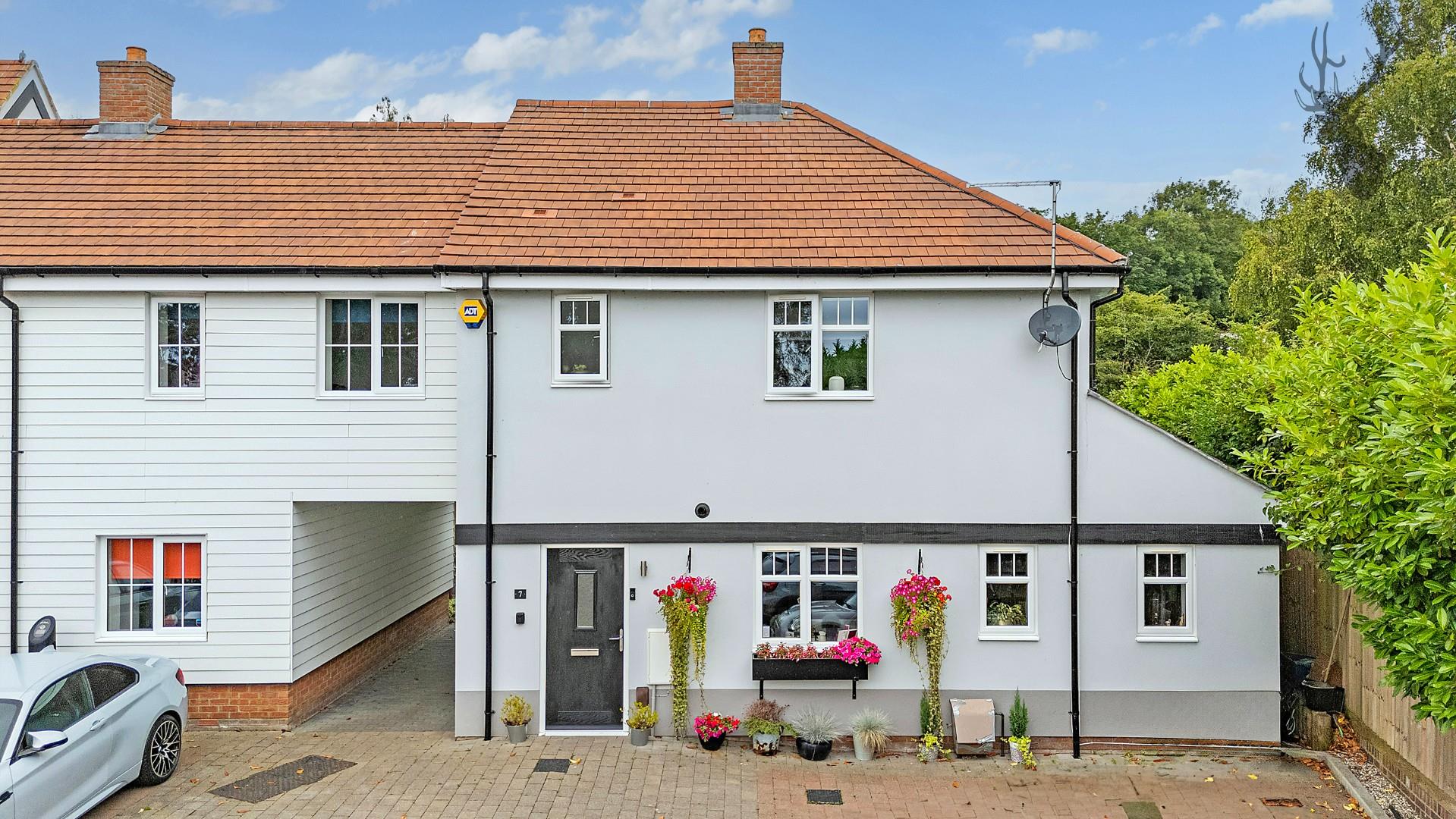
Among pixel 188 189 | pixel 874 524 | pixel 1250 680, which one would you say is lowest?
pixel 1250 680

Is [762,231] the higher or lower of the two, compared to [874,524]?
higher

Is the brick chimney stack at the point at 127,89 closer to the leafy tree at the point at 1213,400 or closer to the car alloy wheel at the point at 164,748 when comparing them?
the car alloy wheel at the point at 164,748

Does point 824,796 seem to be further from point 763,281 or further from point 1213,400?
point 1213,400

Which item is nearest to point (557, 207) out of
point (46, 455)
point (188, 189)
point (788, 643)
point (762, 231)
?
point (762, 231)

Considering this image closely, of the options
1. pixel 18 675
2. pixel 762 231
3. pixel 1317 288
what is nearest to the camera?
pixel 18 675

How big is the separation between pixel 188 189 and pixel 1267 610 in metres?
14.9

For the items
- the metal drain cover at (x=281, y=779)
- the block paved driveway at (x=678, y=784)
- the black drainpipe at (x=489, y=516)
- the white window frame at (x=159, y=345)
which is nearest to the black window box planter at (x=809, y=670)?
the block paved driveway at (x=678, y=784)

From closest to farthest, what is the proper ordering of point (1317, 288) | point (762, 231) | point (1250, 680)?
1. point (1250, 680)
2. point (762, 231)
3. point (1317, 288)

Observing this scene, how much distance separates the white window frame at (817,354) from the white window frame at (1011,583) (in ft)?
7.74

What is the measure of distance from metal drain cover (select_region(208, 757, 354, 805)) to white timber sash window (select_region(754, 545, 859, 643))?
195 inches

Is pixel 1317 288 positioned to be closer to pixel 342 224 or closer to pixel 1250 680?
pixel 1250 680

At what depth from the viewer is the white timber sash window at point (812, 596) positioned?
35.2 ft

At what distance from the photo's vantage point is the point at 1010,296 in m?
10.8

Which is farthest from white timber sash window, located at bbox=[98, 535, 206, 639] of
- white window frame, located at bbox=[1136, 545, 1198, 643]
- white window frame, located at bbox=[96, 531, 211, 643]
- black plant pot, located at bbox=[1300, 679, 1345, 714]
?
black plant pot, located at bbox=[1300, 679, 1345, 714]
